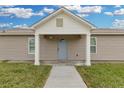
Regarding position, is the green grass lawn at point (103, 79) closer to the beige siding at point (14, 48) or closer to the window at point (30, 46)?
the window at point (30, 46)

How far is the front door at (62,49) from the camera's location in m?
22.4

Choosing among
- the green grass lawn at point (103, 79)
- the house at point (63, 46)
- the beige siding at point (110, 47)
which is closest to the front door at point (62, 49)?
the house at point (63, 46)

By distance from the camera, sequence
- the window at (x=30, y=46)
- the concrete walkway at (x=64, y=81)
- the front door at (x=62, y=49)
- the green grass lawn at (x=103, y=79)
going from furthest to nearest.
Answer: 1. the window at (x=30, y=46)
2. the front door at (x=62, y=49)
3. the green grass lawn at (x=103, y=79)
4. the concrete walkway at (x=64, y=81)

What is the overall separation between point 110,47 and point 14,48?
8258 mm

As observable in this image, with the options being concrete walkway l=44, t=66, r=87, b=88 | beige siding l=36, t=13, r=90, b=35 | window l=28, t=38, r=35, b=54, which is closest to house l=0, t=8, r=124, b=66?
window l=28, t=38, r=35, b=54

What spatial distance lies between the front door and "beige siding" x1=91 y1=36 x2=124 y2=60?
95.6 inches

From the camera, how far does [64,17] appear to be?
19453mm

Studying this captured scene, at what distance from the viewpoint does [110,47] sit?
22750 mm

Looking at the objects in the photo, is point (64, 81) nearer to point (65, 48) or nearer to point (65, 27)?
point (65, 27)

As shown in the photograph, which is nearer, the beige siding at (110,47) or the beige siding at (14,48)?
the beige siding at (110,47)

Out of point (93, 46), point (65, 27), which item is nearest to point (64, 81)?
point (65, 27)

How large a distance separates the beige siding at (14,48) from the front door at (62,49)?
248cm

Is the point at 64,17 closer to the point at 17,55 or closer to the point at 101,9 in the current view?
the point at 17,55

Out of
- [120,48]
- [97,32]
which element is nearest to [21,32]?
[97,32]
